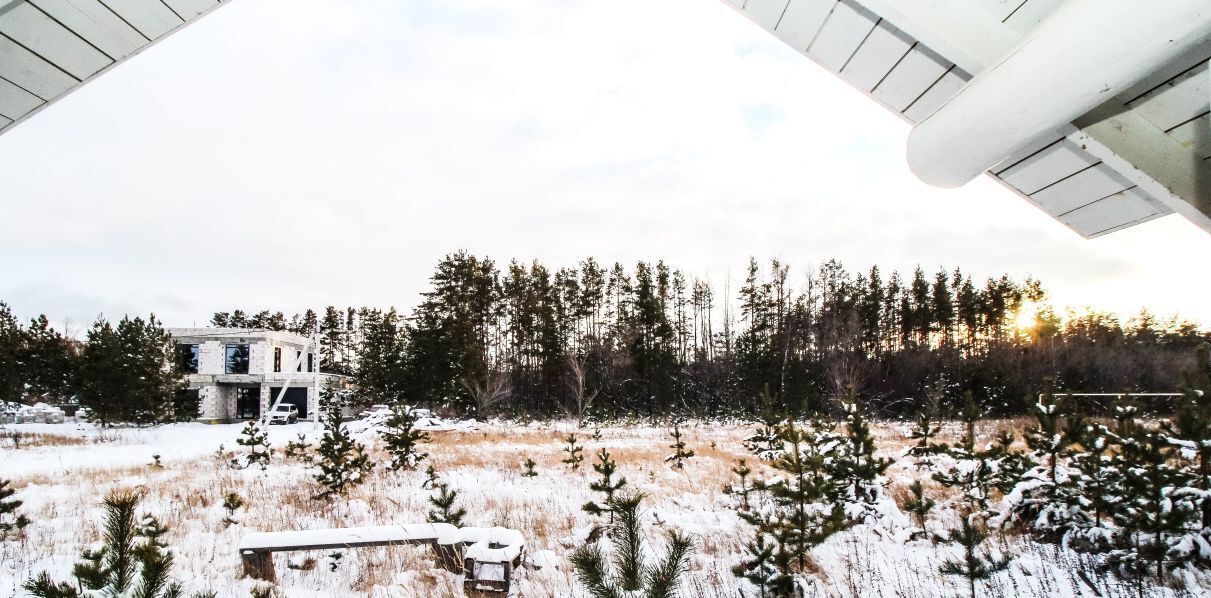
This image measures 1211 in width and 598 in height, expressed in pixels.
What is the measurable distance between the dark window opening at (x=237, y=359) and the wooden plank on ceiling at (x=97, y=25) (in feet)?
123

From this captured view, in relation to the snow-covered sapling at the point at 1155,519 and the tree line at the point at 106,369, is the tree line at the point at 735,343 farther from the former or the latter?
the snow-covered sapling at the point at 1155,519

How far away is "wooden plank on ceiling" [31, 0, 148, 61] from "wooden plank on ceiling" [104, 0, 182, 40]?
0.06 ft

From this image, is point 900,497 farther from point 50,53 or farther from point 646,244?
point 646,244

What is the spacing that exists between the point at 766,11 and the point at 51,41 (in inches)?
67.0

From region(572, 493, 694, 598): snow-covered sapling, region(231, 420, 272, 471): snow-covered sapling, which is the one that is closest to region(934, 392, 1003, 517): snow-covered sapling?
region(572, 493, 694, 598): snow-covered sapling

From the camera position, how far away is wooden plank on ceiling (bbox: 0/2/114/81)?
4.24 feet

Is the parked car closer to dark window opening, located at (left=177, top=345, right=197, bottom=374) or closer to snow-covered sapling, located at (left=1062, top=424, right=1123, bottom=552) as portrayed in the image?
dark window opening, located at (left=177, top=345, right=197, bottom=374)

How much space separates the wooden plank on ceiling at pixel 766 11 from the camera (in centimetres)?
143

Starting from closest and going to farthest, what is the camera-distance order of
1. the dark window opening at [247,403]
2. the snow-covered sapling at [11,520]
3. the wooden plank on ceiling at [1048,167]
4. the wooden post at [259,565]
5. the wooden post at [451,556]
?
the wooden plank on ceiling at [1048,167], the wooden post at [451,556], the wooden post at [259,565], the snow-covered sapling at [11,520], the dark window opening at [247,403]

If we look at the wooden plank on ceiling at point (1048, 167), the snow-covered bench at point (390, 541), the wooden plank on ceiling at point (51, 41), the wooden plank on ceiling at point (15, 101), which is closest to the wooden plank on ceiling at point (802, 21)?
the wooden plank on ceiling at point (1048, 167)

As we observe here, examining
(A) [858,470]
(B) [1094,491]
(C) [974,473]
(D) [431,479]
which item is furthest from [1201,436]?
(D) [431,479]

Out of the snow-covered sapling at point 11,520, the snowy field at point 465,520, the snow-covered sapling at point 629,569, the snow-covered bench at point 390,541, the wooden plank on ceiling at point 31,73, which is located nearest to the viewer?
the wooden plank on ceiling at point 31,73

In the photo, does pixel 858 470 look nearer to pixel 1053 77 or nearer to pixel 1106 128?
pixel 1106 128

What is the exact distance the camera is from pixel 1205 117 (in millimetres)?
1074
